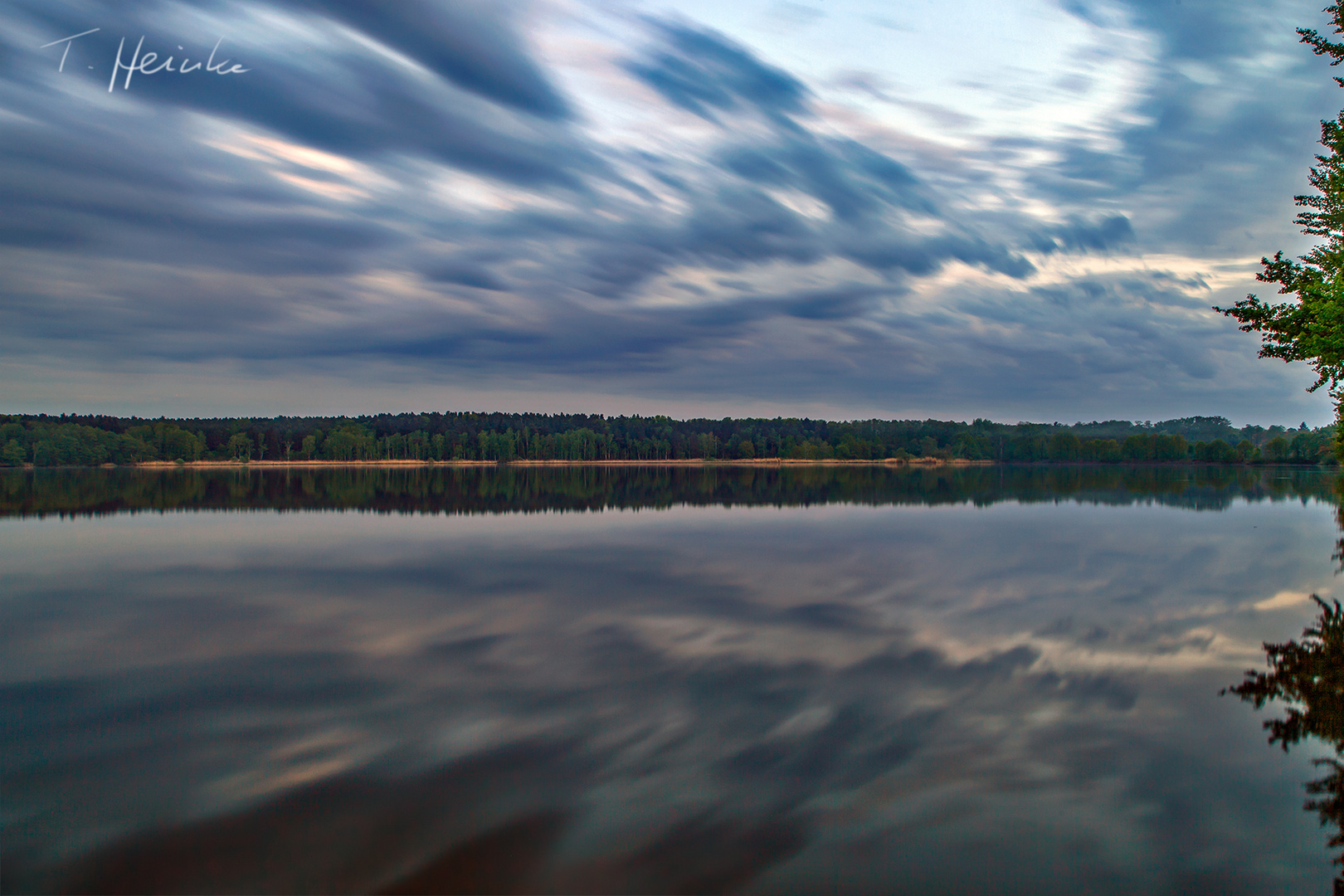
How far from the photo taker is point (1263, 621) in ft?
50.2

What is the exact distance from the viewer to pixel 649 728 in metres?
9.13

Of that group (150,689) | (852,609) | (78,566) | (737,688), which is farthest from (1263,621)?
(78,566)

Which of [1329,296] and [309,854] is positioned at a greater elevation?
[1329,296]

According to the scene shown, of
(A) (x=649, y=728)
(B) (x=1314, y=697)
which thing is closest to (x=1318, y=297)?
(B) (x=1314, y=697)

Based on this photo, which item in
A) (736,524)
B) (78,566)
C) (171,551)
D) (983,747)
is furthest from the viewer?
(736,524)

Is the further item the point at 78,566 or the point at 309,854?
the point at 78,566

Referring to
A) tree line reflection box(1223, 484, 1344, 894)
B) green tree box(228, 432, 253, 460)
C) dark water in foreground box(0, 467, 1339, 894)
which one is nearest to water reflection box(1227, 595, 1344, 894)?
tree line reflection box(1223, 484, 1344, 894)

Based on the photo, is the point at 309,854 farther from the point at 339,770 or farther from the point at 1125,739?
the point at 1125,739

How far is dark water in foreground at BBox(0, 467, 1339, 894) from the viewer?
6.32 meters

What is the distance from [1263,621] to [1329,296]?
678 centimetres

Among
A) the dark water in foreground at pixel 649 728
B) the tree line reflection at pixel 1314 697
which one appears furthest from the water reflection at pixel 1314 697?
the dark water in foreground at pixel 649 728

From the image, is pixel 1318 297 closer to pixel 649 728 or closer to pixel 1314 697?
pixel 1314 697

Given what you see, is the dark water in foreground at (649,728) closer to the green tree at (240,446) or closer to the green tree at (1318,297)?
the green tree at (1318,297)

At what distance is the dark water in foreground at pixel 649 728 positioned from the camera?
6.32 meters
